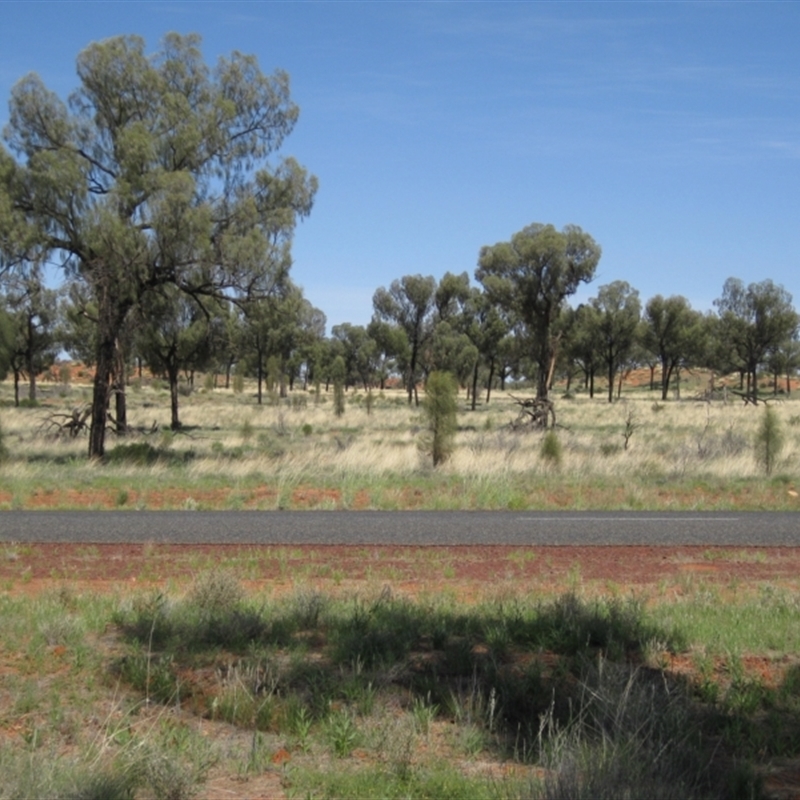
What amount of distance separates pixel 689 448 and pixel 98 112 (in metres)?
18.0

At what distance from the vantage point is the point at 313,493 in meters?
19.0

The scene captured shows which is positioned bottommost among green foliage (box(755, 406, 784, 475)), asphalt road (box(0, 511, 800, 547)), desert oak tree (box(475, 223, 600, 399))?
asphalt road (box(0, 511, 800, 547))

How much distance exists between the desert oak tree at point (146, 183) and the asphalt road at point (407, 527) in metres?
9.42

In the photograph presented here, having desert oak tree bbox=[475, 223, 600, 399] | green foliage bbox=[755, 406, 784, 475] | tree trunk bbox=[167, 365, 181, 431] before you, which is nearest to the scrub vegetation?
green foliage bbox=[755, 406, 784, 475]

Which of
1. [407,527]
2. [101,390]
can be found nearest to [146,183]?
[101,390]

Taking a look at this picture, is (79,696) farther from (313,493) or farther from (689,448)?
(689,448)

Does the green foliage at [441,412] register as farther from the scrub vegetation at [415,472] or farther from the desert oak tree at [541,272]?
the desert oak tree at [541,272]

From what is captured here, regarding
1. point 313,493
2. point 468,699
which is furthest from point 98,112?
point 468,699

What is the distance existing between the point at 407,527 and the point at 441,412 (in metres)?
8.44

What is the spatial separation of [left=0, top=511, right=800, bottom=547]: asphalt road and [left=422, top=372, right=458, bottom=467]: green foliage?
5969 mm

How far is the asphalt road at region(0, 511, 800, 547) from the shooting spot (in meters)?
13.4

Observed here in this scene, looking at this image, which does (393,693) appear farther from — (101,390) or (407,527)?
(101,390)

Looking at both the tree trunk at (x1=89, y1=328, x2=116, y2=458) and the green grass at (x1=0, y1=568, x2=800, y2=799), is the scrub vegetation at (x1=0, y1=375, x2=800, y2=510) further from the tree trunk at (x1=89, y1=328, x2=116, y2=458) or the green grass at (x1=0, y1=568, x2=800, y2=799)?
the green grass at (x1=0, y1=568, x2=800, y2=799)

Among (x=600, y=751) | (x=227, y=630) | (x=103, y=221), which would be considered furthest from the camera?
(x=103, y=221)
